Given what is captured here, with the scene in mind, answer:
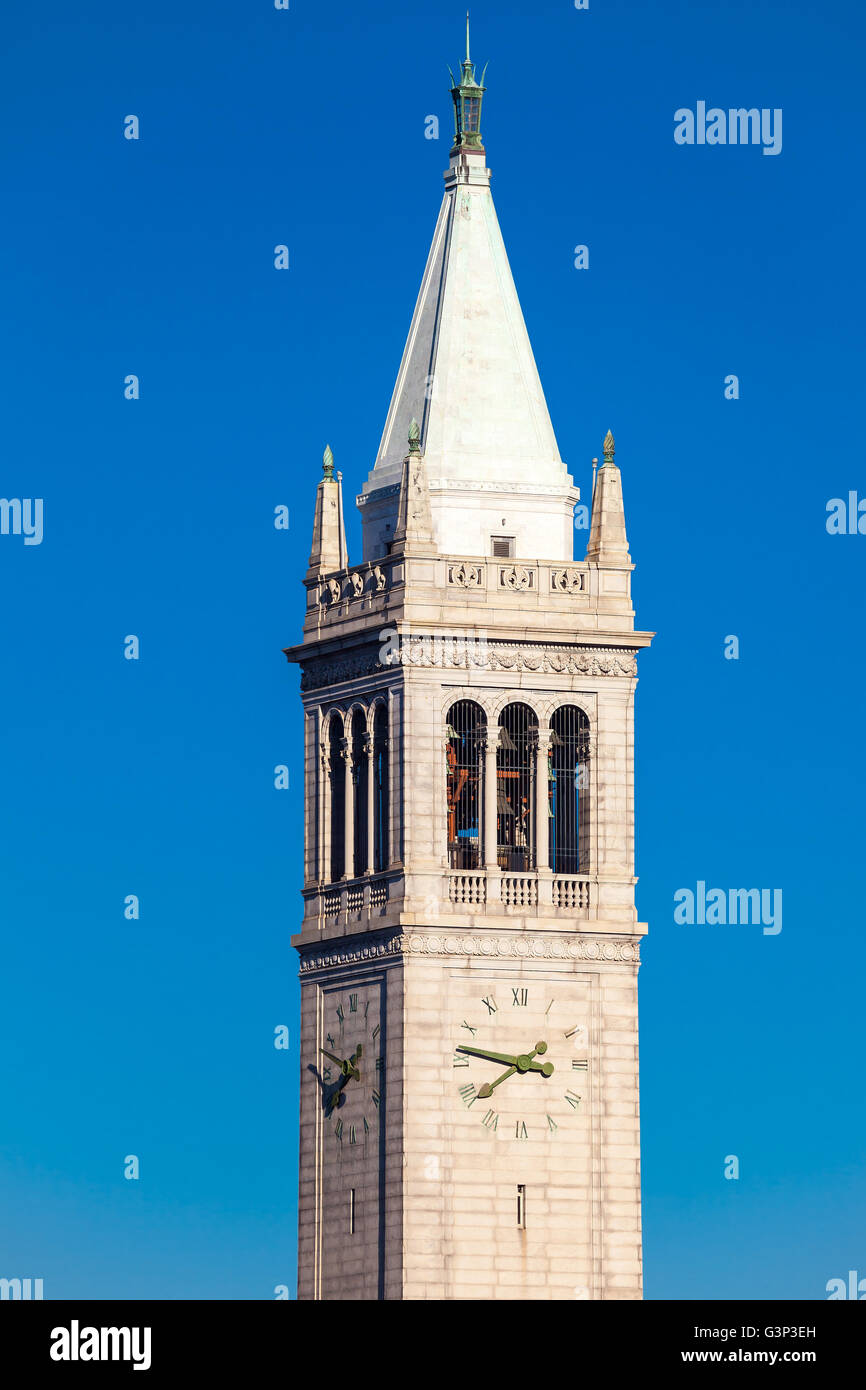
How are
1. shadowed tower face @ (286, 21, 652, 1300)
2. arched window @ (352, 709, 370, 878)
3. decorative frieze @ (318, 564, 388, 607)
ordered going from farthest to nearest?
arched window @ (352, 709, 370, 878), decorative frieze @ (318, 564, 388, 607), shadowed tower face @ (286, 21, 652, 1300)

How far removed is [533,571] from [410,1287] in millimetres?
16844

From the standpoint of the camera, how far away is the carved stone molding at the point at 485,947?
392 feet

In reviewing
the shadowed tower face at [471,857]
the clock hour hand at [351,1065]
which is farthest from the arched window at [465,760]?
the clock hour hand at [351,1065]

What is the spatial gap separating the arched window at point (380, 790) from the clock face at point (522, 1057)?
4251 millimetres

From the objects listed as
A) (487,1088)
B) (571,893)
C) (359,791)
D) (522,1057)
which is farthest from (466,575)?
(487,1088)

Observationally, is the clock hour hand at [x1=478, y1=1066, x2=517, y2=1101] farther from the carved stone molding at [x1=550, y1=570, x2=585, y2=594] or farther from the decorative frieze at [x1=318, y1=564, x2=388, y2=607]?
the decorative frieze at [x1=318, y1=564, x2=388, y2=607]

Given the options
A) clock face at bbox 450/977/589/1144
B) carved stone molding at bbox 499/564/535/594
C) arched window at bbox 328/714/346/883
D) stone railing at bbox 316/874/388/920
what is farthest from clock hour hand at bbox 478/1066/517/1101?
carved stone molding at bbox 499/564/535/594

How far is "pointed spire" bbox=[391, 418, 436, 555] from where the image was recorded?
121m

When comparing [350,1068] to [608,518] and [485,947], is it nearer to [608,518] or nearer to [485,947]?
[485,947]

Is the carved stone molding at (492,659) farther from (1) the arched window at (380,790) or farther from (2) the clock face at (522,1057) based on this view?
(2) the clock face at (522,1057)

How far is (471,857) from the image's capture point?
12175 centimetres
